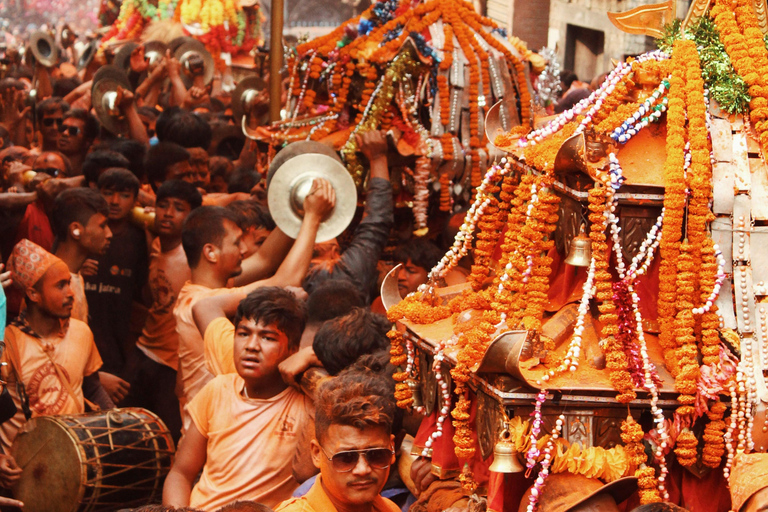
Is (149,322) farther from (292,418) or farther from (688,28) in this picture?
(688,28)

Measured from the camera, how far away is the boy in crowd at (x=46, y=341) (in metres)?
3.94

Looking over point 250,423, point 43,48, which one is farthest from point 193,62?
point 250,423

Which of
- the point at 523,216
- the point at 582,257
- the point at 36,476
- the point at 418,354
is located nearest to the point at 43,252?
the point at 36,476

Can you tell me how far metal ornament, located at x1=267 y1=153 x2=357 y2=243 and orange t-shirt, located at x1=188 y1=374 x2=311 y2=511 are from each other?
136 centimetres

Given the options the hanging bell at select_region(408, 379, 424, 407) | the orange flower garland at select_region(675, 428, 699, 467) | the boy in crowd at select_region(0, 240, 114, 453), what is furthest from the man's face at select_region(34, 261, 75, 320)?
the orange flower garland at select_region(675, 428, 699, 467)

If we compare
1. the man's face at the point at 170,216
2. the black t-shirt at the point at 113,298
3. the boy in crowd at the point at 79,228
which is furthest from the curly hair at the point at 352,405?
the black t-shirt at the point at 113,298

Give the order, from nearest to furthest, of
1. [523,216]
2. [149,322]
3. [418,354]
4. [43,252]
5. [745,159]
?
[745,159] → [523,216] → [418,354] → [43,252] → [149,322]

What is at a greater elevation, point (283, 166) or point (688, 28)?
point (688, 28)

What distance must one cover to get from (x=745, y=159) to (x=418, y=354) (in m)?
1.15

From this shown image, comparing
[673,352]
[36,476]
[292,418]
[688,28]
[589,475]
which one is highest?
[688,28]

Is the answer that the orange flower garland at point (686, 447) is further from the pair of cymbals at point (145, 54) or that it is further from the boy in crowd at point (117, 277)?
the pair of cymbals at point (145, 54)

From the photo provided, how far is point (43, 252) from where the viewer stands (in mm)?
4125

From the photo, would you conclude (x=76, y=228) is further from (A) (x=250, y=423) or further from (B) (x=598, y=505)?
(B) (x=598, y=505)

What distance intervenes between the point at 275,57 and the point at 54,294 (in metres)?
2.46
